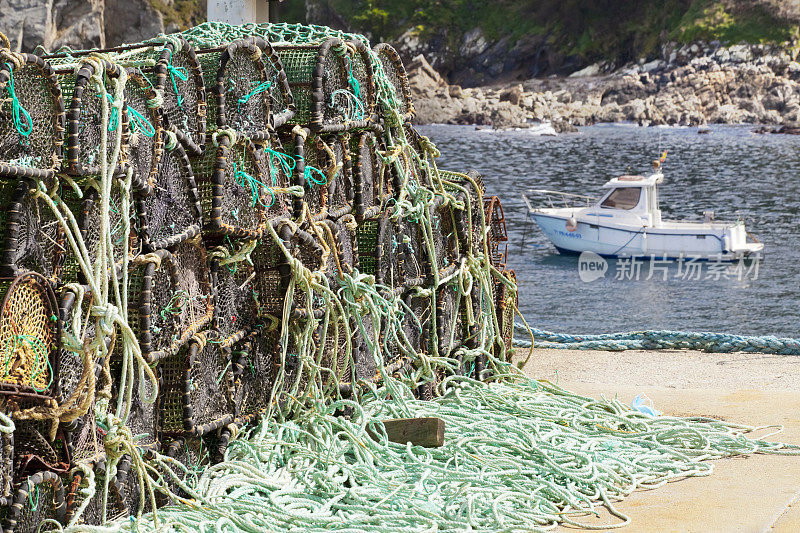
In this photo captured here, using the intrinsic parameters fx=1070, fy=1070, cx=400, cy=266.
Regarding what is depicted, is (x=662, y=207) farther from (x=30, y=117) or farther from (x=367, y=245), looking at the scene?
(x=30, y=117)

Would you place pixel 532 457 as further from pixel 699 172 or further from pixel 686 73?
pixel 686 73

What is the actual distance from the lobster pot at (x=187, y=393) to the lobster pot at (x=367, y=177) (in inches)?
45.1

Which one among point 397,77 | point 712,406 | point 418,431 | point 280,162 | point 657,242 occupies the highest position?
point 397,77

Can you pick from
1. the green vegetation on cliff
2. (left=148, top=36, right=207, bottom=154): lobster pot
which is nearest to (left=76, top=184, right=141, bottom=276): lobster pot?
(left=148, top=36, right=207, bottom=154): lobster pot

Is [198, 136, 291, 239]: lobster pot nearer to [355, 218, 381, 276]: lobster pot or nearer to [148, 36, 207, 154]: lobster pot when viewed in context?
[148, 36, 207, 154]: lobster pot

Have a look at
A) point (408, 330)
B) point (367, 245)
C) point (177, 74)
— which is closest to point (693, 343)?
point (408, 330)

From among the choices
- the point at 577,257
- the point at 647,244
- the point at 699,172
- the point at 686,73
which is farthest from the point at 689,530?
the point at 686,73

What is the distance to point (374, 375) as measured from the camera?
476cm

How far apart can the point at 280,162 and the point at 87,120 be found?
1202mm

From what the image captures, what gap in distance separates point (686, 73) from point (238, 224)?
80901 mm

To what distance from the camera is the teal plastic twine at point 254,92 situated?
13.0ft

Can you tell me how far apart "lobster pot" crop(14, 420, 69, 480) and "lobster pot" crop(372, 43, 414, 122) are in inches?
98.5

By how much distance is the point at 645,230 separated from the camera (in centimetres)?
2283

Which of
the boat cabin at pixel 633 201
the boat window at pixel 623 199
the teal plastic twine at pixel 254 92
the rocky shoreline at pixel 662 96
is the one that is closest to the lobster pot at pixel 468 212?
the teal plastic twine at pixel 254 92
